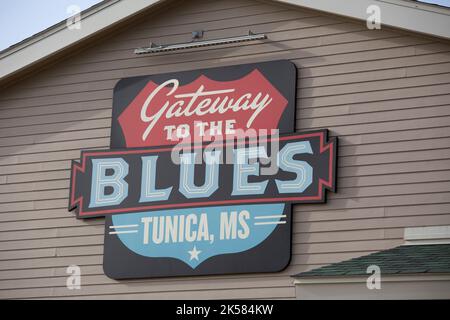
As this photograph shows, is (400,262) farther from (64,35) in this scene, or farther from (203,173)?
(64,35)

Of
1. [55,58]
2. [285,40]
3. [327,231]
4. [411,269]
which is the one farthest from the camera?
[55,58]

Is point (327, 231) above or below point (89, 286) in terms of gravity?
above

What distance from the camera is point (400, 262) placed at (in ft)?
40.1

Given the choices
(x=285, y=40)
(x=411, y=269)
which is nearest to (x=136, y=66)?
(x=285, y=40)

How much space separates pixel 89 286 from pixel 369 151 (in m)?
4.52

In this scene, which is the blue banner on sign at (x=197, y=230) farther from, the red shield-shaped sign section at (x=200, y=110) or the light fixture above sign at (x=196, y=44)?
the light fixture above sign at (x=196, y=44)

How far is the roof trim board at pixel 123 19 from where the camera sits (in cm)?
1378

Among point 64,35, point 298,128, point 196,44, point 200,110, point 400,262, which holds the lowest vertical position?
point 400,262

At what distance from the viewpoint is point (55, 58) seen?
16.1m

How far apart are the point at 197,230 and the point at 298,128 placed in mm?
2019

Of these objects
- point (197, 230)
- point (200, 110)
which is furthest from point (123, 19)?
point (197, 230)

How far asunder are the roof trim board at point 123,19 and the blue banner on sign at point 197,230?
291 cm
